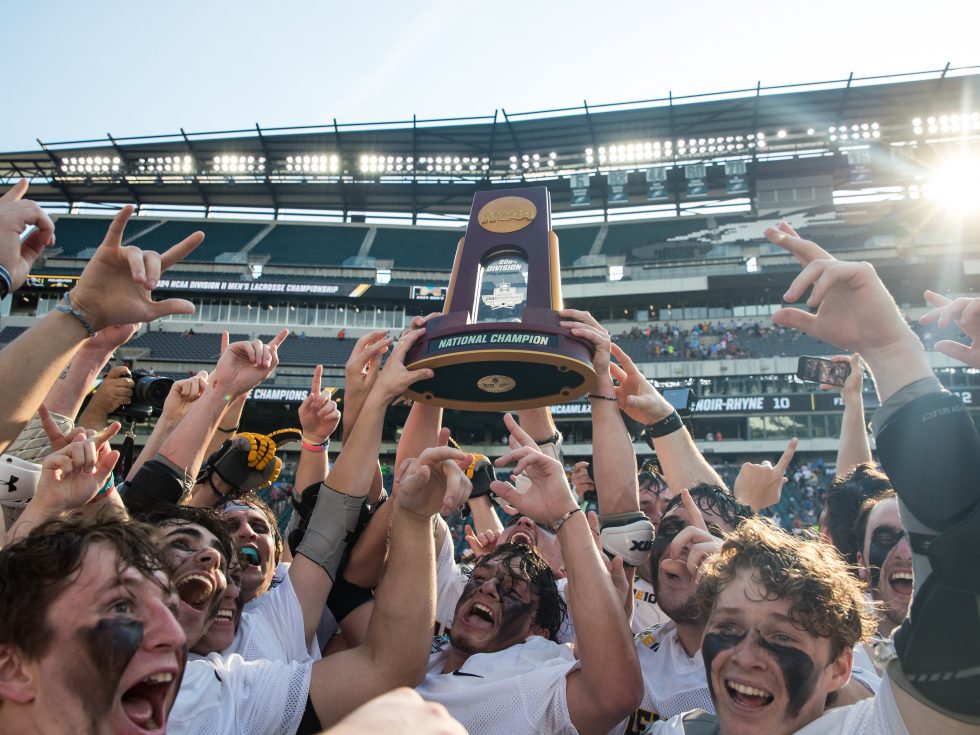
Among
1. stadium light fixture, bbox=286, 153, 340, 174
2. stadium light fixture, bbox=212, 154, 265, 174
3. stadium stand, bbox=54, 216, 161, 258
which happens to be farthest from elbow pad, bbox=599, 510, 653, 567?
stadium stand, bbox=54, 216, 161, 258

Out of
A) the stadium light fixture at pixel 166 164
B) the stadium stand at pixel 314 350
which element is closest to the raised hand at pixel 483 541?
the stadium stand at pixel 314 350

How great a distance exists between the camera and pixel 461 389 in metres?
2.90

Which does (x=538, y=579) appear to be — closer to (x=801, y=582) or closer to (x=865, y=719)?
(x=801, y=582)

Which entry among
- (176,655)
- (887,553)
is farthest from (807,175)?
(176,655)

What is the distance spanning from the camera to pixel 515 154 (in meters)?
33.4

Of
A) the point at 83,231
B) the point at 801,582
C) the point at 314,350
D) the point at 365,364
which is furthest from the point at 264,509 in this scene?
the point at 83,231

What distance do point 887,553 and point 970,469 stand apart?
1.54 meters

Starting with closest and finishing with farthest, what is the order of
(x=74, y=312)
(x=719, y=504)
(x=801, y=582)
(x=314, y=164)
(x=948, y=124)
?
(x=801, y=582) < (x=74, y=312) < (x=719, y=504) < (x=948, y=124) < (x=314, y=164)

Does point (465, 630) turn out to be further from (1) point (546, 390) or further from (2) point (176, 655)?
(2) point (176, 655)

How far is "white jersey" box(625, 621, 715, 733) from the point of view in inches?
107

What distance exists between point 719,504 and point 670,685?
3.01 feet

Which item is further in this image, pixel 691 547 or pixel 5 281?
pixel 691 547

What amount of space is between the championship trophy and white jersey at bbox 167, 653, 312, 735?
1140 mm

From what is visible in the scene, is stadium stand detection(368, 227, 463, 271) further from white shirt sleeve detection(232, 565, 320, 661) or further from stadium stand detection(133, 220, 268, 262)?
white shirt sleeve detection(232, 565, 320, 661)
